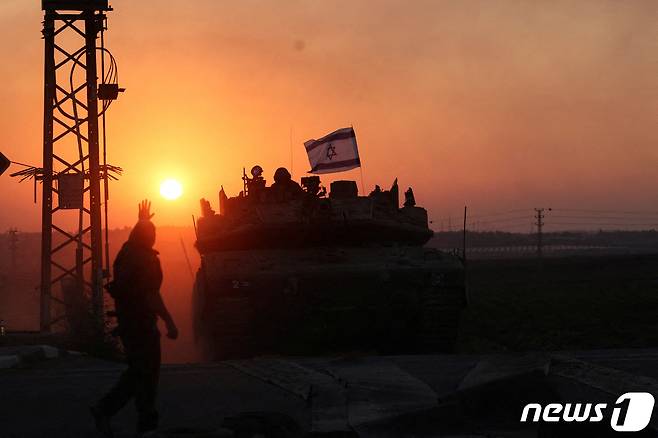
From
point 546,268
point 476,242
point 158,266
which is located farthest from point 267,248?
point 476,242

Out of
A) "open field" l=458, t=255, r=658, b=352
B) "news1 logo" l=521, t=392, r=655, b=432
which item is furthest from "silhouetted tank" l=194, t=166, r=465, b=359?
"news1 logo" l=521, t=392, r=655, b=432

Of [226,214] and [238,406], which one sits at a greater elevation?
[226,214]

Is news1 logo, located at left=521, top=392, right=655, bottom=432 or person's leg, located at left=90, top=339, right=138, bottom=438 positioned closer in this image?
news1 logo, located at left=521, top=392, right=655, bottom=432

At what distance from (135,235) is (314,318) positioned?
780cm

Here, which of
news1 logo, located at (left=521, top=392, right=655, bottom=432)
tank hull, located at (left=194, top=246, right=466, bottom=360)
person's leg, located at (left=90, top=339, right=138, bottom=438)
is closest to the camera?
news1 logo, located at (left=521, top=392, right=655, bottom=432)

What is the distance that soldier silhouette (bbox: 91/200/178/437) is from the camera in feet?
27.5

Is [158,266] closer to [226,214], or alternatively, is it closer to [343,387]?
[343,387]

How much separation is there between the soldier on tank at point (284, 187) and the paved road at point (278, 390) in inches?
209

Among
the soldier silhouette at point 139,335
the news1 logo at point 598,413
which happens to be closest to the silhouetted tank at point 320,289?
the news1 logo at point 598,413

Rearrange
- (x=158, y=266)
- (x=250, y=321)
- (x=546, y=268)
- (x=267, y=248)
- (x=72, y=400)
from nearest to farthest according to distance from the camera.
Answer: (x=158, y=266) < (x=72, y=400) < (x=250, y=321) < (x=267, y=248) < (x=546, y=268)

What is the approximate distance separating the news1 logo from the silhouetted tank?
6755 mm

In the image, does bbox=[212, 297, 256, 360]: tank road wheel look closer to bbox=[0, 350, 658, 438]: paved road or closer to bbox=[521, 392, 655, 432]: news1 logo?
bbox=[0, 350, 658, 438]: paved road

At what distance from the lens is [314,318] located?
53.2 ft

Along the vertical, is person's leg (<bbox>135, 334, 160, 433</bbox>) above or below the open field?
above
